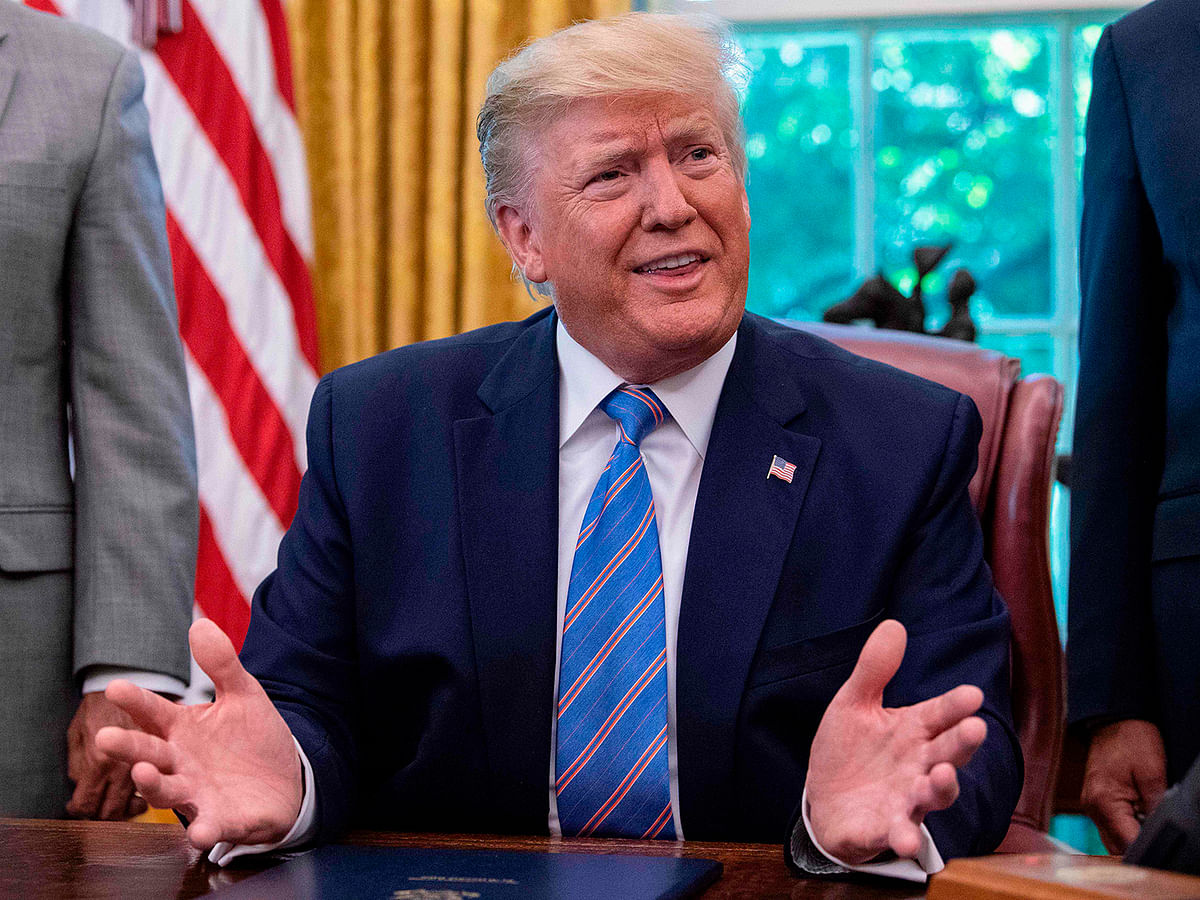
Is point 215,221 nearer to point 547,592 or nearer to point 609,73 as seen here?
point 609,73

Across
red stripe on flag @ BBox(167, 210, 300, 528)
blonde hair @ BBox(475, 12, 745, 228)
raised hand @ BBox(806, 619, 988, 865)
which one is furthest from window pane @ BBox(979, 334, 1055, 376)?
raised hand @ BBox(806, 619, 988, 865)

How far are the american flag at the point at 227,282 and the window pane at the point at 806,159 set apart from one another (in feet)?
4.13

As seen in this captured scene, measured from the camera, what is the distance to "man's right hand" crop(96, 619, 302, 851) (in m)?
1.04

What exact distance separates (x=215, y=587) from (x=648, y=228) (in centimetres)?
167

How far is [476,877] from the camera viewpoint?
0.97m

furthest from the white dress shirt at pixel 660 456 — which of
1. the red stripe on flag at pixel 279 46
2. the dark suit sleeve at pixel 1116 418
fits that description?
the red stripe on flag at pixel 279 46

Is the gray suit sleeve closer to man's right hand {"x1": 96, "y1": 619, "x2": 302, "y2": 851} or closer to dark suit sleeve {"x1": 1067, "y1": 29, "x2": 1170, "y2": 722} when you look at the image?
man's right hand {"x1": 96, "y1": 619, "x2": 302, "y2": 851}

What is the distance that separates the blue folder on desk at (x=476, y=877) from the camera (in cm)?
92

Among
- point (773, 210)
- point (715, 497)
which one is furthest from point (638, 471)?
point (773, 210)

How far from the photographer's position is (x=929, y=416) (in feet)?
4.95

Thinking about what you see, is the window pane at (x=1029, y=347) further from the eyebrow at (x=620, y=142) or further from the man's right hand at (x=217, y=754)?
the man's right hand at (x=217, y=754)

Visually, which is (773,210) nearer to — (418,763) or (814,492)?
(814,492)

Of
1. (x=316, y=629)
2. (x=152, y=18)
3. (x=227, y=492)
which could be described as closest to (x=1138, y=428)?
(x=316, y=629)

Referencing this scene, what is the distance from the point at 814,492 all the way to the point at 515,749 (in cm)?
43
